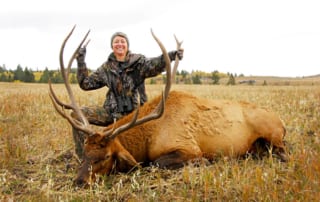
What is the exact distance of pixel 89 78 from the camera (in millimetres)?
6629

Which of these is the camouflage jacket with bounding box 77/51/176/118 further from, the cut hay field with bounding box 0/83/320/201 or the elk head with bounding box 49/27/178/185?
the elk head with bounding box 49/27/178/185

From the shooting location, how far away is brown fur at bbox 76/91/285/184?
4828 millimetres

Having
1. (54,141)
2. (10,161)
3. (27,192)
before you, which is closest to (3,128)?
(54,141)

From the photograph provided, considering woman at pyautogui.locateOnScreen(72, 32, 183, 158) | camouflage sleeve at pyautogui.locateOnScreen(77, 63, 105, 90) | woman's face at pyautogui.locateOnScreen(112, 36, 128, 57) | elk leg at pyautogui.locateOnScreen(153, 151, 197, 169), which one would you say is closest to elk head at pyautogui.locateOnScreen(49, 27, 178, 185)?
elk leg at pyautogui.locateOnScreen(153, 151, 197, 169)

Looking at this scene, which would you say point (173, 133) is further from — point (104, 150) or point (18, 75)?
point (18, 75)

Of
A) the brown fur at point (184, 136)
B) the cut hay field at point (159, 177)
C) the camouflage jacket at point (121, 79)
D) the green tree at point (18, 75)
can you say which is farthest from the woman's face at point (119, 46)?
the green tree at point (18, 75)

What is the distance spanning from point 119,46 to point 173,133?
188 centimetres

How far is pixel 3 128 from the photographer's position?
24.3 feet

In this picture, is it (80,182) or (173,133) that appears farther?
(173,133)

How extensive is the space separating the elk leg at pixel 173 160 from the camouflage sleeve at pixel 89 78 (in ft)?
6.91

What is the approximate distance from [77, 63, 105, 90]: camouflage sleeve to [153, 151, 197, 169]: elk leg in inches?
82.9

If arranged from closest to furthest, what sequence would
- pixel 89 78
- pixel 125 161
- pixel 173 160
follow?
pixel 125 161 → pixel 173 160 → pixel 89 78

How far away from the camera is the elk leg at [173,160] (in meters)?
5.06

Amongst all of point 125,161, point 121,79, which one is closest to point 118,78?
point 121,79
